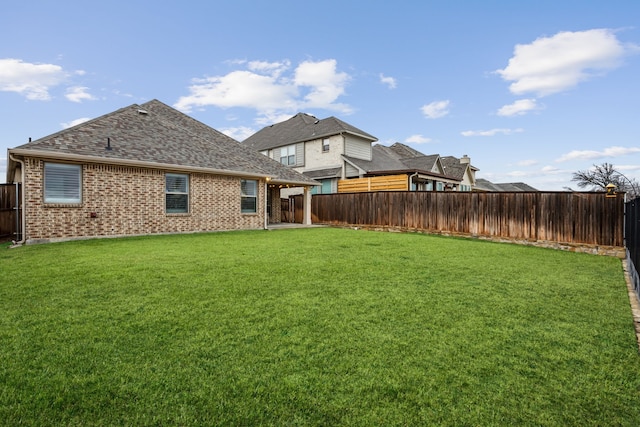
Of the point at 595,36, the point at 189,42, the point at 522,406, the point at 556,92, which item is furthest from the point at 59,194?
the point at 556,92

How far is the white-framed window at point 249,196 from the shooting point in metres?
14.4

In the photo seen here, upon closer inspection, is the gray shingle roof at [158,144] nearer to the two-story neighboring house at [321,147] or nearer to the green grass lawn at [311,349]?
the two-story neighboring house at [321,147]

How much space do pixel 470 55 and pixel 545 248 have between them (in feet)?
32.7

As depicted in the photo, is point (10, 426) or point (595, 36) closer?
point (10, 426)

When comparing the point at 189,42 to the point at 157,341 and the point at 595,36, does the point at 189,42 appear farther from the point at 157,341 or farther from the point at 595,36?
the point at 595,36

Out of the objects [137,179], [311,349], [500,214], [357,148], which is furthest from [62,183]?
[357,148]

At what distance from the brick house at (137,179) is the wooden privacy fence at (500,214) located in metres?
4.71

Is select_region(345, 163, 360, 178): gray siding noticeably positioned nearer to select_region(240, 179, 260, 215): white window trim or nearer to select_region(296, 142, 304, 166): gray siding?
select_region(296, 142, 304, 166): gray siding

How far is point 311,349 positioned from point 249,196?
1259cm

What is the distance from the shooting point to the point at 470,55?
48.3 feet

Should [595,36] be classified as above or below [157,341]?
above

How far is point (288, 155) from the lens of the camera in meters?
25.7

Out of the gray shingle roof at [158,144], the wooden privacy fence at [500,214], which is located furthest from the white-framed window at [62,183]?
the wooden privacy fence at [500,214]

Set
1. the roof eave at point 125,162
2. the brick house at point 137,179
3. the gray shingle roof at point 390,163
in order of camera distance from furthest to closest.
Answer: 1. the gray shingle roof at point 390,163
2. the brick house at point 137,179
3. the roof eave at point 125,162
